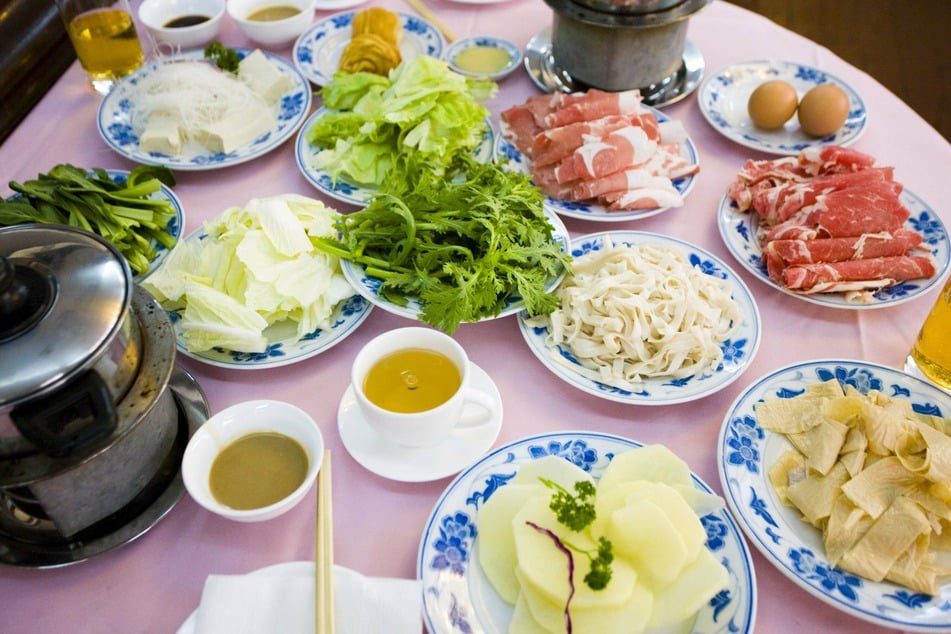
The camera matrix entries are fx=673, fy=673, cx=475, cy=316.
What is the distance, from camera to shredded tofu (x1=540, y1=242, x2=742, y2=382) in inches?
58.3

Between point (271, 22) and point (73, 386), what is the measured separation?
194 centimetres

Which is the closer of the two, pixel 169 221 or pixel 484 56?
pixel 169 221

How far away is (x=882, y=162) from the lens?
2.05 metres

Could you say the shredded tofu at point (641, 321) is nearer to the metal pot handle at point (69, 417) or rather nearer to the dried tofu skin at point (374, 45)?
the metal pot handle at point (69, 417)

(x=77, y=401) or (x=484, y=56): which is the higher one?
(x=77, y=401)

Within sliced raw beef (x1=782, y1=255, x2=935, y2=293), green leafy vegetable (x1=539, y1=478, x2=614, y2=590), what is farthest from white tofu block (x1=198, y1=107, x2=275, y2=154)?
sliced raw beef (x1=782, y1=255, x2=935, y2=293)

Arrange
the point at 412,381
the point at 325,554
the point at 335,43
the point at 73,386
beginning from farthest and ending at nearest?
the point at 335,43 → the point at 412,381 → the point at 325,554 → the point at 73,386

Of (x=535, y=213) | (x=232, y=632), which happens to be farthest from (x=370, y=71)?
(x=232, y=632)

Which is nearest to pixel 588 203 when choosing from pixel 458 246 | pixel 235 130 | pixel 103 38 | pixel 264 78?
pixel 458 246

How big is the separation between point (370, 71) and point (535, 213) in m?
1.02

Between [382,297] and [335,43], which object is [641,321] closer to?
[382,297]

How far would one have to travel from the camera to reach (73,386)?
101 centimetres

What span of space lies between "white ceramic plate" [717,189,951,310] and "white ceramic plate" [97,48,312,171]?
1.37 metres

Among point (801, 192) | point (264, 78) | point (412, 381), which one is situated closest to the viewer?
point (412, 381)
